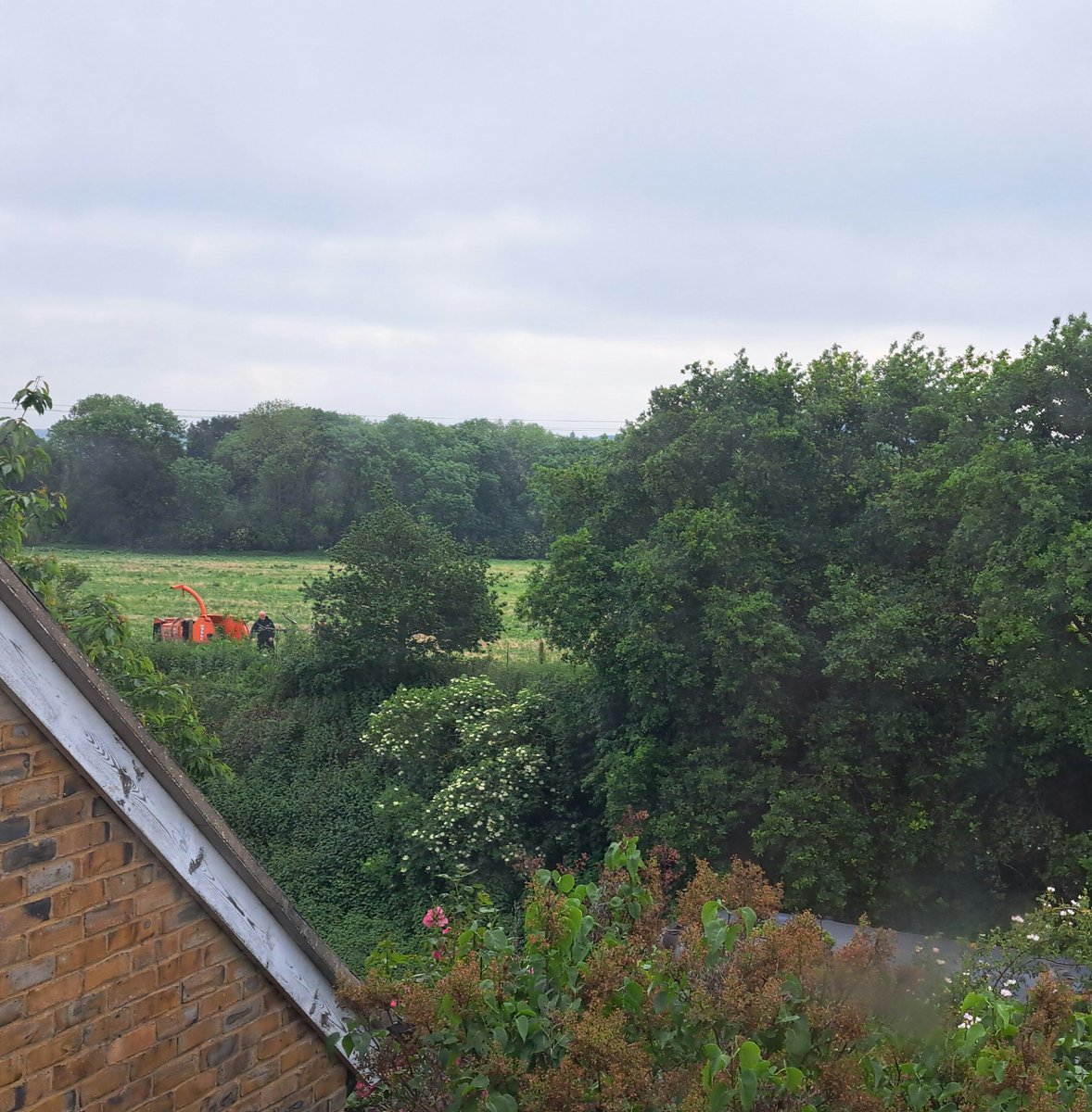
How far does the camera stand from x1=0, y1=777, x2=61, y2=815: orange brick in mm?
2461

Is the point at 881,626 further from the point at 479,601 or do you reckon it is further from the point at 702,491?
the point at 479,601

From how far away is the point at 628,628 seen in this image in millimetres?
15578

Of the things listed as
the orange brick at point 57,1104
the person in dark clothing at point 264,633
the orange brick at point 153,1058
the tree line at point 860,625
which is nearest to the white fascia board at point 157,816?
the orange brick at point 153,1058

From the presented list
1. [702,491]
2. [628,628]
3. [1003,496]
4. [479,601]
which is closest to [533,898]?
[1003,496]

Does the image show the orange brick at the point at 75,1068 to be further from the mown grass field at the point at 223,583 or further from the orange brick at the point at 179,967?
the mown grass field at the point at 223,583

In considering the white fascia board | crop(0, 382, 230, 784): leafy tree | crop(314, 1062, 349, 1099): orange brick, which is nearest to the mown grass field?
crop(0, 382, 230, 784): leafy tree

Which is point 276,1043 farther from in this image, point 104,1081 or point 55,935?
point 55,935

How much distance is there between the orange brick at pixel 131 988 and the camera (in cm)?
270

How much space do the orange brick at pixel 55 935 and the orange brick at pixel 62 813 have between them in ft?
0.78

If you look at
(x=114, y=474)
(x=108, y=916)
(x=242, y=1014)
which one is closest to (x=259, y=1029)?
(x=242, y=1014)

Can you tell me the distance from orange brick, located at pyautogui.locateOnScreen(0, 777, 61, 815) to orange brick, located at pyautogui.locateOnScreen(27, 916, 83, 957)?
0.30 meters

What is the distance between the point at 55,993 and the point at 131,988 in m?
0.22

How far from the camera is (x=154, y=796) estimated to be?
2.80 meters

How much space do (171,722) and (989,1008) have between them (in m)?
8.20
